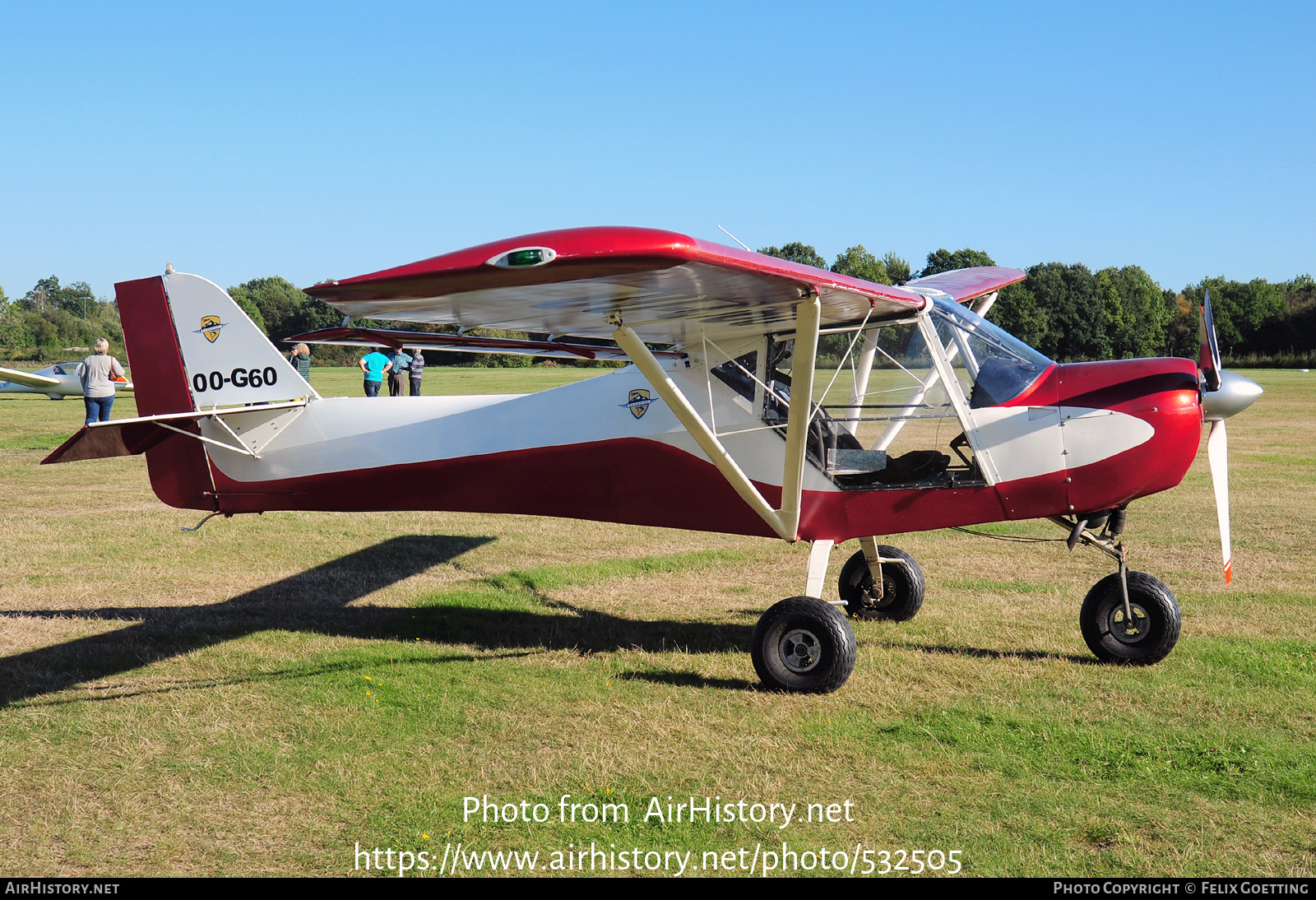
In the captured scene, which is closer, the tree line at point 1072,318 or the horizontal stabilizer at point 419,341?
the horizontal stabilizer at point 419,341

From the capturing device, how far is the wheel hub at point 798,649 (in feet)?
18.2

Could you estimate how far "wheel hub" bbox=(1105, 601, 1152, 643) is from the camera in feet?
19.0

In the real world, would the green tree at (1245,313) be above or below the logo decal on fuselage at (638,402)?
above

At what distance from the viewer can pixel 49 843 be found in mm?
3779

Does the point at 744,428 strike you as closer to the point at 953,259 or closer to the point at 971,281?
the point at 971,281

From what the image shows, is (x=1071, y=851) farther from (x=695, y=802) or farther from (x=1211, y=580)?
(x=1211, y=580)

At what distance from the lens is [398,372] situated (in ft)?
63.8

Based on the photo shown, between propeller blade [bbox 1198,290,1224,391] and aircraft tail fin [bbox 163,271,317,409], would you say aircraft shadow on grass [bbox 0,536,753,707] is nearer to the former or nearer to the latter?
aircraft tail fin [bbox 163,271,317,409]

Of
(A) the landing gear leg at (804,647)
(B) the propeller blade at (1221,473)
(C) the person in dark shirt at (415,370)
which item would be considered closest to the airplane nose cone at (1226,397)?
(B) the propeller blade at (1221,473)

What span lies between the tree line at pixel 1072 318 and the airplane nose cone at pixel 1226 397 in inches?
1965

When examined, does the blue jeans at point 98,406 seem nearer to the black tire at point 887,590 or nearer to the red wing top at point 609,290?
the red wing top at point 609,290

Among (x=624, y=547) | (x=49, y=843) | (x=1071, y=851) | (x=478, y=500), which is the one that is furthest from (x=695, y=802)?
(x=624, y=547)

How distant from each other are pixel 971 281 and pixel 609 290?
5030 mm

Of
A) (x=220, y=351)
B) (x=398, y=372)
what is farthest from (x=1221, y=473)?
(x=398, y=372)
